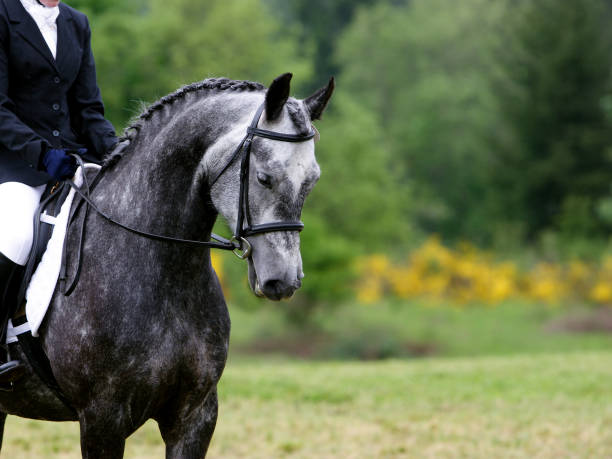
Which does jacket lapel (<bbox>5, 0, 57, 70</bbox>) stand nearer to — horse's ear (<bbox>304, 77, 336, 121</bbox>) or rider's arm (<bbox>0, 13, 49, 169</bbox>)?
rider's arm (<bbox>0, 13, 49, 169</bbox>)

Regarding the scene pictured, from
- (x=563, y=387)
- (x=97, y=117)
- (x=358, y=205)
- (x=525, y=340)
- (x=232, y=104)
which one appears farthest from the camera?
(x=358, y=205)

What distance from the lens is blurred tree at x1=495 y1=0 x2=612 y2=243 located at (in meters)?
34.7

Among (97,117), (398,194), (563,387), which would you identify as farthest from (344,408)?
(398,194)

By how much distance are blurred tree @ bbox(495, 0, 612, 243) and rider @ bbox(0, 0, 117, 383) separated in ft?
102

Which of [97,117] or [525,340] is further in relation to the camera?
[525,340]

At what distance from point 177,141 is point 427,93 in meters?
40.6

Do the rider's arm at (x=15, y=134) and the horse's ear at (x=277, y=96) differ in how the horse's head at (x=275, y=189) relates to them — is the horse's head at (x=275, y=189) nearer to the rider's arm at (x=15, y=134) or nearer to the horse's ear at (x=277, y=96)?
the horse's ear at (x=277, y=96)

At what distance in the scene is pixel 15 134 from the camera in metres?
3.78

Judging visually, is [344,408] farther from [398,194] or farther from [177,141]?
[398,194]

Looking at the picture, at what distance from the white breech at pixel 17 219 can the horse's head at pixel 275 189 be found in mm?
1034

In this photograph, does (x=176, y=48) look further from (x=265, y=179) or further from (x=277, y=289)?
(x=277, y=289)

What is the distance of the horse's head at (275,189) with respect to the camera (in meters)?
3.26

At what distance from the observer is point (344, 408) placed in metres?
8.84

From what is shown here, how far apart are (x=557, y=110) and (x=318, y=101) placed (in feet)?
112
